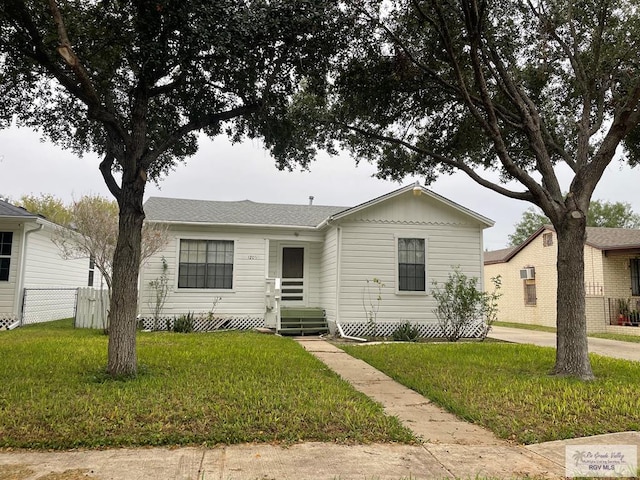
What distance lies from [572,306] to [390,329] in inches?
259

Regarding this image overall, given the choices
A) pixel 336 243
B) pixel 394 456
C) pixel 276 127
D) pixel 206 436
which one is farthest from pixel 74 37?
pixel 336 243

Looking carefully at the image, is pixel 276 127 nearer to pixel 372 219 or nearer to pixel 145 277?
pixel 372 219

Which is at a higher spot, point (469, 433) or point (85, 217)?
point (85, 217)

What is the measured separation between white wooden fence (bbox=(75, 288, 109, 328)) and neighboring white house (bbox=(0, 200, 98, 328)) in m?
1.71

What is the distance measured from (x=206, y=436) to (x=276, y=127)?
559 cm

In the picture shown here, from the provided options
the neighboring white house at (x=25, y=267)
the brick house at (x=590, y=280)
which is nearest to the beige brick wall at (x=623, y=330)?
the brick house at (x=590, y=280)

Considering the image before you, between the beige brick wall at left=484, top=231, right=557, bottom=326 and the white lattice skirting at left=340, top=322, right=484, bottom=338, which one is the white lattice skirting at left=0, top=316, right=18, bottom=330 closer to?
the white lattice skirting at left=340, top=322, right=484, bottom=338

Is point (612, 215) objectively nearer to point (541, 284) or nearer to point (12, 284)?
point (541, 284)

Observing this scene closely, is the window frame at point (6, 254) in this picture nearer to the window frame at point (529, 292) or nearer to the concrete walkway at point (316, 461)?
the concrete walkway at point (316, 461)

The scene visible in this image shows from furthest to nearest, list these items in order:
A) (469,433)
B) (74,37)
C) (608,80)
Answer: (608,80), (74,37), (469,433)

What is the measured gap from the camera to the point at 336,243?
12.8 m

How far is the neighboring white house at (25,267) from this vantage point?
41.9ft

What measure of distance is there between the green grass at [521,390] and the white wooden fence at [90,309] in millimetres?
7807

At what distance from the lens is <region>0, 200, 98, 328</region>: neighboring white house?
12781 millimetres
